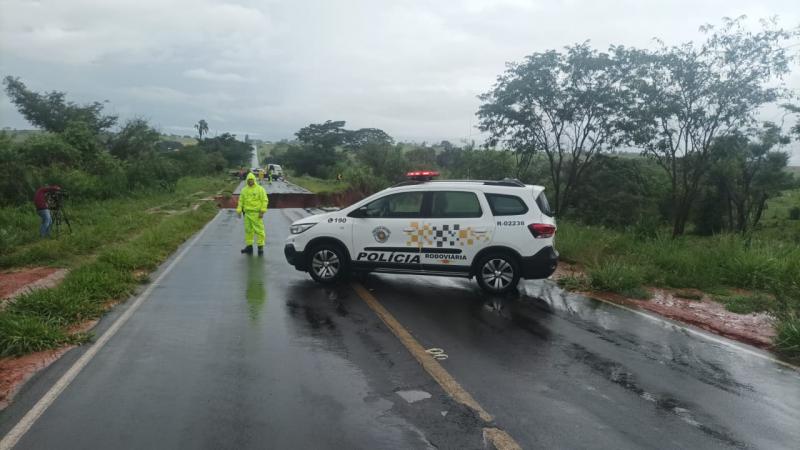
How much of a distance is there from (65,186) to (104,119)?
783 inches

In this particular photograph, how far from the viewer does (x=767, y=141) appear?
3284cm

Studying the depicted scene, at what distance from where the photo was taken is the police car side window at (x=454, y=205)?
29.7 feet

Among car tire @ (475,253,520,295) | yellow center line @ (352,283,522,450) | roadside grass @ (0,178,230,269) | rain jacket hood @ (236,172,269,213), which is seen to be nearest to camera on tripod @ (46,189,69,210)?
roadside grass @ (0,178,230,269)

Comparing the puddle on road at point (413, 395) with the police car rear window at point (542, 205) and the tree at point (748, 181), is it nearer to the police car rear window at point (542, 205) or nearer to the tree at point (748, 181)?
the police car rear window at point (542, 205)

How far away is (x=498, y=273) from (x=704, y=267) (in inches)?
178

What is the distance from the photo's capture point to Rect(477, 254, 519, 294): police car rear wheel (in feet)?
29.3

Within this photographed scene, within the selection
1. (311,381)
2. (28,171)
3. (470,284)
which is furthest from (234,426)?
(28,171)

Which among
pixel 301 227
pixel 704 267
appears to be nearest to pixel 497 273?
pixel 301 227

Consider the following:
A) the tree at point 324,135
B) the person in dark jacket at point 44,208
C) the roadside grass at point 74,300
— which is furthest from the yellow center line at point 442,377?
the tree at point 324,135

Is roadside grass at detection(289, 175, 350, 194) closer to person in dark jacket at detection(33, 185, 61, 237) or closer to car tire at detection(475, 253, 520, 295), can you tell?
person in dark jacket at detection(33, 185, 61, 237)

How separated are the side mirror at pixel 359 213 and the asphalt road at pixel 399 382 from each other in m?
1.50

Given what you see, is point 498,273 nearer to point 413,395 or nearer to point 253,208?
point 413,395

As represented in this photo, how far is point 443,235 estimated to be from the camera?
356 inches

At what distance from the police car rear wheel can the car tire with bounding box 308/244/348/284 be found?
220 centimetres
